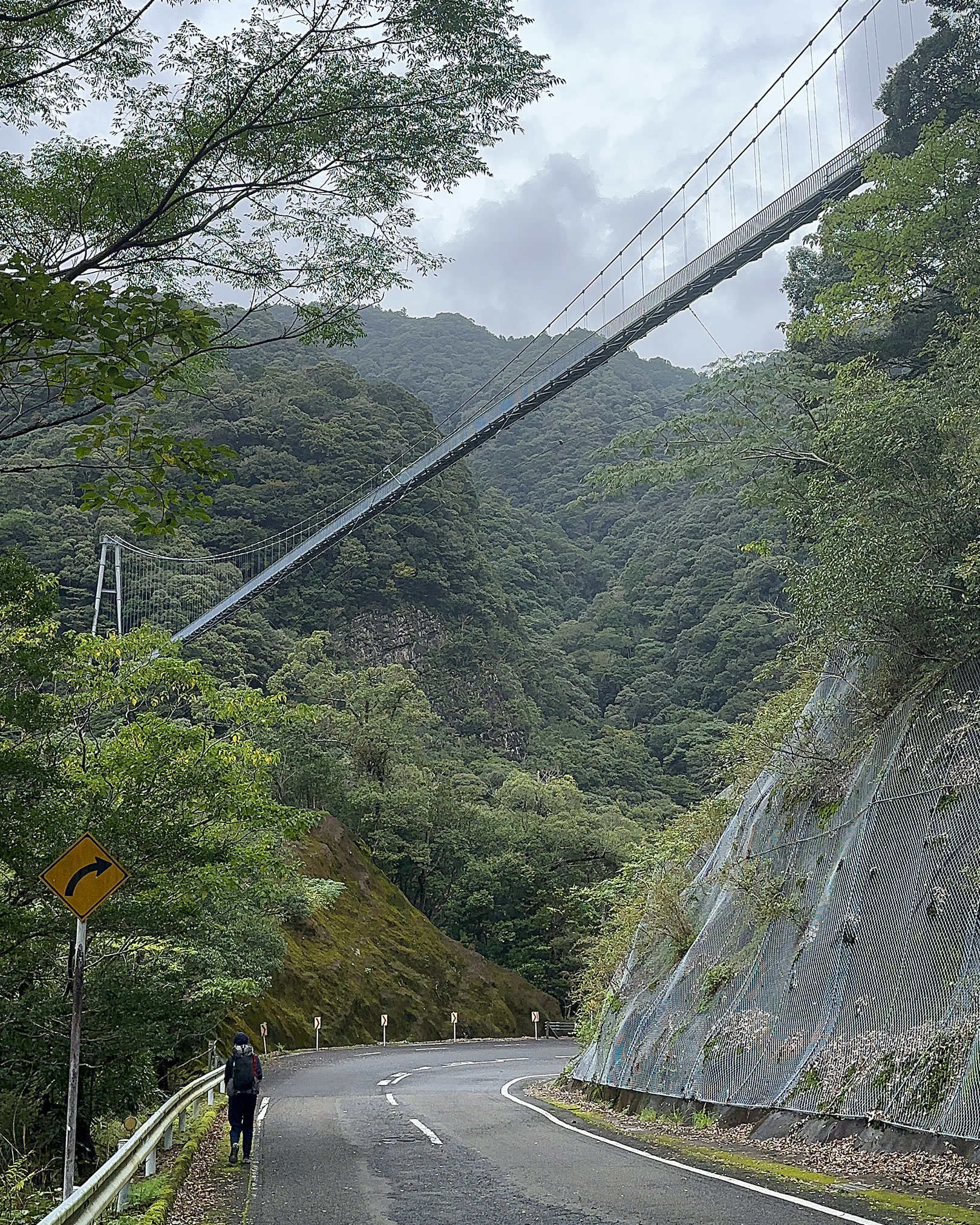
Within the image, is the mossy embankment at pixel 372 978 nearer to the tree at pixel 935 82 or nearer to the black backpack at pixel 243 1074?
the black backpack at pixel 243 1074

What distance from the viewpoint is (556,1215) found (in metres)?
7.84

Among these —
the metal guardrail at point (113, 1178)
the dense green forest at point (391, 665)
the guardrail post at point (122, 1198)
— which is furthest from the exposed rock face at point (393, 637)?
the guardrail post at point (122, 1198)

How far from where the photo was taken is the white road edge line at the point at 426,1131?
41.3 feet

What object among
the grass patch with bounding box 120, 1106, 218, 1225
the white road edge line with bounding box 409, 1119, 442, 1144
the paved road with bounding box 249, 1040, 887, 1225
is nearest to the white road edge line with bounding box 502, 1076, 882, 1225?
the paved road with bounding box 249, 1040, 887, 1225

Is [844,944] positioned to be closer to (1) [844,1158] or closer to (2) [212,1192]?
(1) [844,1158]

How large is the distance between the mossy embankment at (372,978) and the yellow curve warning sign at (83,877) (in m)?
25.2

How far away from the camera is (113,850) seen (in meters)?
12.4

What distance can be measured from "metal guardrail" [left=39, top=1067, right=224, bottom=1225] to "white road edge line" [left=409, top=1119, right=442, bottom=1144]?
2.93 m

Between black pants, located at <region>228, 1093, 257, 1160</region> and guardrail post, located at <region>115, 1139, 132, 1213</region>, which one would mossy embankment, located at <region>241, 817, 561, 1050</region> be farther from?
guardrail post, located at <region>115, 1139, 132, 1213</region>

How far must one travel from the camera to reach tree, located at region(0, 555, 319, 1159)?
11305mm

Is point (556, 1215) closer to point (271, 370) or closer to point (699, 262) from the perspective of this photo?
point (699, 262)

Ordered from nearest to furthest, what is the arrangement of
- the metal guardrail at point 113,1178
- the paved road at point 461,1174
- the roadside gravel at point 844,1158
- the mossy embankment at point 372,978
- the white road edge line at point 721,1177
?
the metal guardrail at point 113,1178, the white road edge line at point 721,1177, the paved road at point 461,1174, the roadside gravel at point 844,1158, the mossy embankment at point 372,978

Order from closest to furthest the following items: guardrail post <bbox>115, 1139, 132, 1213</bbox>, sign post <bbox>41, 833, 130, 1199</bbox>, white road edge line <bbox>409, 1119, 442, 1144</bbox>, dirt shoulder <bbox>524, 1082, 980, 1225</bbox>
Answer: dirt shoulder <bbox>524, 1082, 980, 1225</bbox>
guardrail post <bbox>115, 1139, 132, 1213</bbox>
sign post <bbox>41, 833, 130, 1199</bbox>
white road edge line <bbox>409, 1119, 442, 1144</bbox>

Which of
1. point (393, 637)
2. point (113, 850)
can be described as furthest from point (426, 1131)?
point (393, 637)
